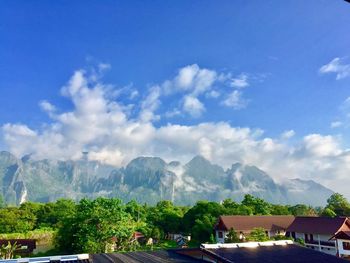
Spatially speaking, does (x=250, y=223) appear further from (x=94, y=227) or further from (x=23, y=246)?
(x=23, y=246)

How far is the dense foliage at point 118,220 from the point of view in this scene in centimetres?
2583

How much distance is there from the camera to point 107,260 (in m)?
12.9

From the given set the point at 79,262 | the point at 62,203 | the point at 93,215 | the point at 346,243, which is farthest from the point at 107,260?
the point at 62,203

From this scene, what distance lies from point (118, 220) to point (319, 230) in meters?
20.4

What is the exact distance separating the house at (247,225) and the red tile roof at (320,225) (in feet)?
7.74

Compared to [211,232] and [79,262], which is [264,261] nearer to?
[79,262]

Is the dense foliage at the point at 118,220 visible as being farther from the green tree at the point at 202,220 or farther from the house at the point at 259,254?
the house at the point at 259,254

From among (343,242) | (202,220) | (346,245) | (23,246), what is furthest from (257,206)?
(23,246)

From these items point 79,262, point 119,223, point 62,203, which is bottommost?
A: point 79,262

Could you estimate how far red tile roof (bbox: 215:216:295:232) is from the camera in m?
37.7

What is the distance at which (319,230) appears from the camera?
34.1m

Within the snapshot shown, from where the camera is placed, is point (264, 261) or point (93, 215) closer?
point (264, 261)

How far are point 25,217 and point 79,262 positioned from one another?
49.4m

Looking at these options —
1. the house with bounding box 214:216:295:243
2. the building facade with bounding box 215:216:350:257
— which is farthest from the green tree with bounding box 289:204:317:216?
the house with bounding box 214:216:295:243
